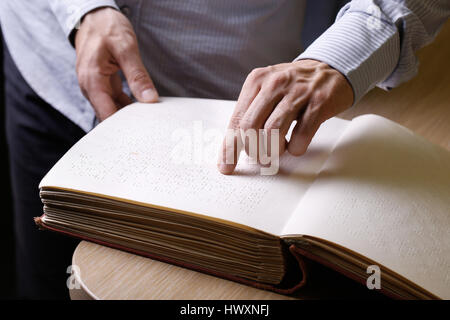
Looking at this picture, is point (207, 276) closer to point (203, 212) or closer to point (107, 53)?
point (203, 212)

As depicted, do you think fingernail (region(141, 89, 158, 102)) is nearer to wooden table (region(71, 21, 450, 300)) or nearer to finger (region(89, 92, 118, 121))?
finger (region(89, 92, 118, 121))

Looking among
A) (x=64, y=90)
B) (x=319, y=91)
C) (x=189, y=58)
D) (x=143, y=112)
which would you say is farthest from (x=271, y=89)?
(x=64, y=90)

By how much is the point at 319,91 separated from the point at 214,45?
333 mm

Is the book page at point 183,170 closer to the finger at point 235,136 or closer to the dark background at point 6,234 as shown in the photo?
the finger at point 235,136

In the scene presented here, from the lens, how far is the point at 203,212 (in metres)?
0.48

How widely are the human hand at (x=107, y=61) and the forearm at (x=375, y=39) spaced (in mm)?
285

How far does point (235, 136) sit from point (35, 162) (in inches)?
25.2

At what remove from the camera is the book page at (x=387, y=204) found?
1.51 feet

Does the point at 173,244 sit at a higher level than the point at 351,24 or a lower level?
lower

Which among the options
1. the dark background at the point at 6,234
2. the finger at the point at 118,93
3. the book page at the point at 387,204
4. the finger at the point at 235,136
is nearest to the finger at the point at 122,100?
the finger at the point at 118,93

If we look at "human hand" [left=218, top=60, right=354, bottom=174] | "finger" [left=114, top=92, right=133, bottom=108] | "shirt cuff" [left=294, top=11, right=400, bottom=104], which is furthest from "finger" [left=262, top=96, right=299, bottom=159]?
"finger" [left=114, top=92, right=133, bottom=108]

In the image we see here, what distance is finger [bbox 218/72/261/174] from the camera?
1.88 ft

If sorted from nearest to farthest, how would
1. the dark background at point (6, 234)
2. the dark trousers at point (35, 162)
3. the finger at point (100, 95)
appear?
the finger at point (100, 95) → the dark trousers at point (35, 162) → the dark background at point (6, 234)

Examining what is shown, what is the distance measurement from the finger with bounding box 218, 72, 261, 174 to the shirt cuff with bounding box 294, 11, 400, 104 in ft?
0.43
